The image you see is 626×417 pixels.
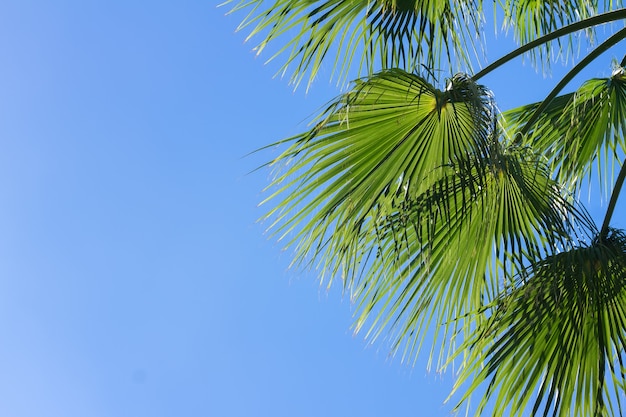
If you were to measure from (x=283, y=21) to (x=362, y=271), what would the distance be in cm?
82

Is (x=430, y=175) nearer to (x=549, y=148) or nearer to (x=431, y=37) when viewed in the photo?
(x=431, y=37)

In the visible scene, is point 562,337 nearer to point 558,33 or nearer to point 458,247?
point 458,247

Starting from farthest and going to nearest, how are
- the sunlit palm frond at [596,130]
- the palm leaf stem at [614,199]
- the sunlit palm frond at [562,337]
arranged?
1. the sunlit palm frond at [596,130]
2. the palm leaf stem at [614,199]
3. the sunlit palm frond at [562,337]

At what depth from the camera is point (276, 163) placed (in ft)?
7.78

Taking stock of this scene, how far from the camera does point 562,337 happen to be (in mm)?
2305

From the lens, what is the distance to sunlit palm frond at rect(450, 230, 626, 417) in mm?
2293

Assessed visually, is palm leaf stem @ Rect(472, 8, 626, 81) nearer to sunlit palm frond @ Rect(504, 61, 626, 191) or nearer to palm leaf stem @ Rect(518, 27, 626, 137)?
palm leaf stem @ Rect(518, 27, 626, 137)

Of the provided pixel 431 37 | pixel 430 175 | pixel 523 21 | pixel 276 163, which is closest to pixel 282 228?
pixel 276 163

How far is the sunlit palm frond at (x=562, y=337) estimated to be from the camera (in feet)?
7.52

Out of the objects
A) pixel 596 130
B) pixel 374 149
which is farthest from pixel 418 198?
pixel 596 130

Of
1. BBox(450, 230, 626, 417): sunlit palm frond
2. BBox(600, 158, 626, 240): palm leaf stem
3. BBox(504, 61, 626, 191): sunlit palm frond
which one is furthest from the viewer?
BBox(504, 61, 626, 191): sunlit palm frond

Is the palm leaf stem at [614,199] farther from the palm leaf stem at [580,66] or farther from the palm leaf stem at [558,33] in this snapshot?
the palm leaf stem at [558,33]

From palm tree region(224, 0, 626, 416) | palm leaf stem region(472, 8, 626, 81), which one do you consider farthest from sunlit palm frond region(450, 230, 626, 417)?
palm leaf stem region(472, 8, 626, 81)

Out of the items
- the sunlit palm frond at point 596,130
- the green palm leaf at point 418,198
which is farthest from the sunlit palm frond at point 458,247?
the sunlit palm frond at point 596,130
